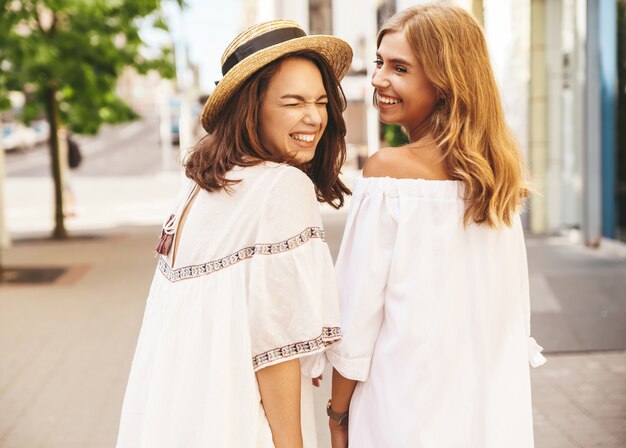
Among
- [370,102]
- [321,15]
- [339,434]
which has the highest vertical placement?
[321,15]

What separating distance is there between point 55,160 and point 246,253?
45.7ft

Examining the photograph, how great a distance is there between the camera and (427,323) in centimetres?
225

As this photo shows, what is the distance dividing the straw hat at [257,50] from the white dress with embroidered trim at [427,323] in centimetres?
36

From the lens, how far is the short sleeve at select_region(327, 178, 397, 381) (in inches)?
88.2

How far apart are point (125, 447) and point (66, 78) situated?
10899mm

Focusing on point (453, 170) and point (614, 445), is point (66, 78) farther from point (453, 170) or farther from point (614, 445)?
point (453, 170)

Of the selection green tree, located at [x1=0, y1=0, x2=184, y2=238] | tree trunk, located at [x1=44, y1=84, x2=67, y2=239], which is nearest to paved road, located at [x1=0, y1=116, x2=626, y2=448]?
tree trunk, located at [x1=44, y1=84, x2=67, y2=239]

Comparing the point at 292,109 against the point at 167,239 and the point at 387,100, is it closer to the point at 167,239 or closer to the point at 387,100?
the point at 387,100

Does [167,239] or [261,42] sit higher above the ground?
[261,42]

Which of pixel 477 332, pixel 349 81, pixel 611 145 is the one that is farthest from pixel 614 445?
pixel 349 81

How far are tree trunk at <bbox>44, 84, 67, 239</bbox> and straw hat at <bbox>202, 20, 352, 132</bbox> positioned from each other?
13236 millimetres

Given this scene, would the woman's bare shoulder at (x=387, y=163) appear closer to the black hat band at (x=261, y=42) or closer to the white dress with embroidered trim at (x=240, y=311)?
→ the white dress with embroidered trim at (x=240, y=311)

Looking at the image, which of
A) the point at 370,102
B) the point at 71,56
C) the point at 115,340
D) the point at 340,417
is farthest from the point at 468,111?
the point at 370,102

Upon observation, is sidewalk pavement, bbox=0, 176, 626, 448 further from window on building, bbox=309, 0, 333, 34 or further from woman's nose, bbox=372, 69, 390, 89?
window on building, bbox=309, 0, 333, 34
